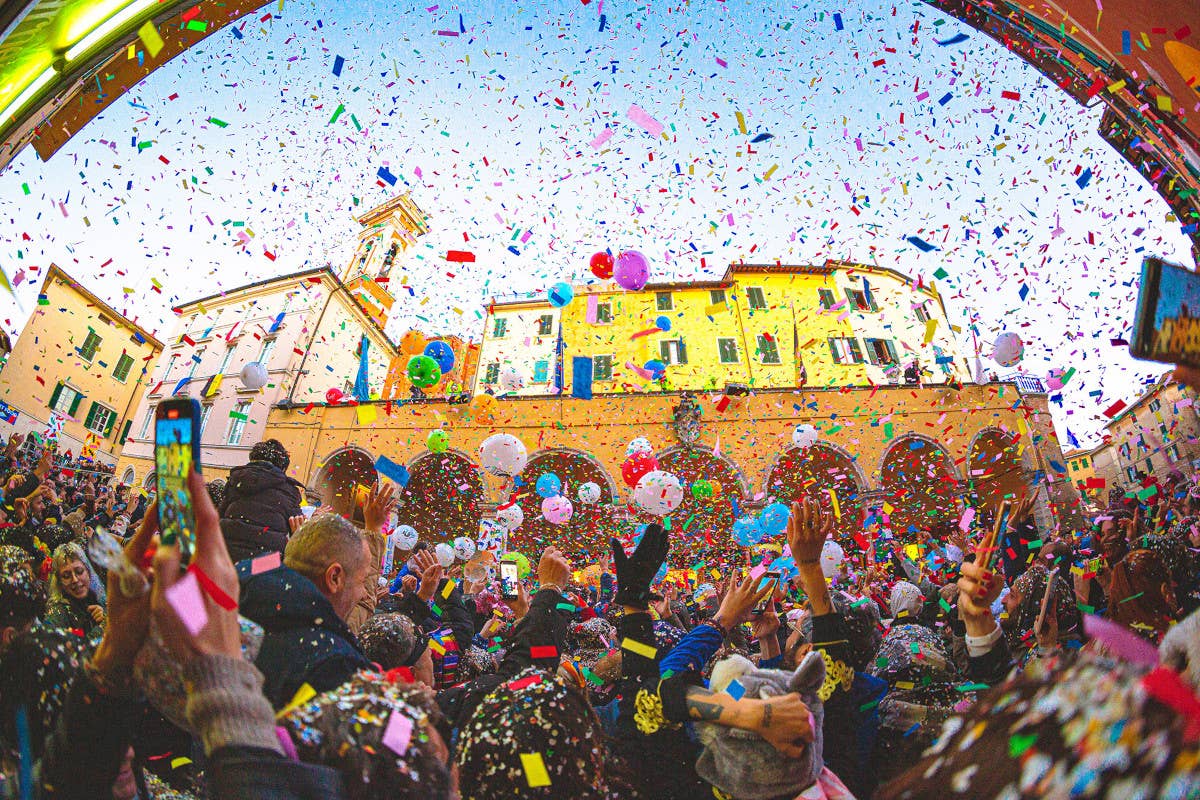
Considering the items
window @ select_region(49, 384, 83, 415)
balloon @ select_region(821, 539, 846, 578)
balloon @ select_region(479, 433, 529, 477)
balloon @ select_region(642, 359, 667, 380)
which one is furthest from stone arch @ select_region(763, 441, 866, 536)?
window @ select_region(49, 384, 83, 415)

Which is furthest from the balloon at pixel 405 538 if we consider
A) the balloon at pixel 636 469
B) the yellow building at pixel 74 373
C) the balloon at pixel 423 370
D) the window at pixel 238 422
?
the yellow building at pixel 74 373

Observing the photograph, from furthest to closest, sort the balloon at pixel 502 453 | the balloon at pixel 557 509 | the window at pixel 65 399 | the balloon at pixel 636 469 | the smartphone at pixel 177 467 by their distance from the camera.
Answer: the window at pixel 65 399 < the balloon at pixel 636 469 < the balloon at pixel 557 509 < the balloon at pixel 502 453 < the smartphone at pixel 177 467

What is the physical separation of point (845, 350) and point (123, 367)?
107 ft

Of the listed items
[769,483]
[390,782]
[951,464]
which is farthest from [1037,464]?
[390,782]

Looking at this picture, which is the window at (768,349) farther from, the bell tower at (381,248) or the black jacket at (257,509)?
the bell tower at (381,248)

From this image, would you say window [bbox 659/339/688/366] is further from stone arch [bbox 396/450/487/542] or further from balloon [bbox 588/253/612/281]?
balloon [bbox 588/253/612/281]

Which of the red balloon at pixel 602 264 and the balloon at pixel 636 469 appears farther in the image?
the balloon at pixel 636 469

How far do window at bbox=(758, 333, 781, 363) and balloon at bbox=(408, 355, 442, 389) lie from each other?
1417cm

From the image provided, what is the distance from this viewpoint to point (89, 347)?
24.0 metres

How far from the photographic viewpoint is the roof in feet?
71.0

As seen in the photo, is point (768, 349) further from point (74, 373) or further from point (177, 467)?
point (74, 373)

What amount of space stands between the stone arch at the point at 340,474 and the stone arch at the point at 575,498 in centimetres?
495

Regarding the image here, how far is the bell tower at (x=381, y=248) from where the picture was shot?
27.7 m

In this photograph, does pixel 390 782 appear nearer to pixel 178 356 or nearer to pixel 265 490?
pixel 265 490
